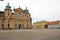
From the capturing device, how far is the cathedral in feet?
175

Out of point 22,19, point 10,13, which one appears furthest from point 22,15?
point 10,13

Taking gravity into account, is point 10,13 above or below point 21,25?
above

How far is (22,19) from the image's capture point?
190 ft

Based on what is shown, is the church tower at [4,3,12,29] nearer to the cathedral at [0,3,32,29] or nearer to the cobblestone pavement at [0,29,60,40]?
the cathedral at [0,3,32,29]

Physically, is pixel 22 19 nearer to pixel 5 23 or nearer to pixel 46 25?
pixel 5 23

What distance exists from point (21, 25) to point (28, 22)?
167 inches

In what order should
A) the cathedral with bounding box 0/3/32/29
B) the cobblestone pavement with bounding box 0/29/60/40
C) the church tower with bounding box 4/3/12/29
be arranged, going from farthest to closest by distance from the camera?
the cathedral with bounding box 0/3/32/29 → the church tower with bounding box 4/3/12/29 → the cobblestone pavement with bounding box 0/29/60/40

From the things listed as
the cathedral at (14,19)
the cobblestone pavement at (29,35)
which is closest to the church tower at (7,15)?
the cathedral at (14,19)

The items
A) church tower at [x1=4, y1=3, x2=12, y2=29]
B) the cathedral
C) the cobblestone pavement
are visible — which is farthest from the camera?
the cathedral

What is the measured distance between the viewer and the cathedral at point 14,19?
53.2 meters

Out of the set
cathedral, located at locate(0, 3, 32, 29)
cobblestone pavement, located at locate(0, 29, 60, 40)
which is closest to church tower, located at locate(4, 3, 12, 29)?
cathedral, located at locate(0, 3, 32, 29)

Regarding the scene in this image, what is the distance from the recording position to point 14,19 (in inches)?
2181

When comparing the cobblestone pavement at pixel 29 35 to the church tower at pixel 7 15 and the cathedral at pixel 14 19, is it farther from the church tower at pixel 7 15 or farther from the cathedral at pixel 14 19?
the church tower at pixel 7 15

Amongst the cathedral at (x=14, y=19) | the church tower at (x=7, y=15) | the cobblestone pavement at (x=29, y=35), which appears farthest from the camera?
the cathedral at (x=14, y=19)
